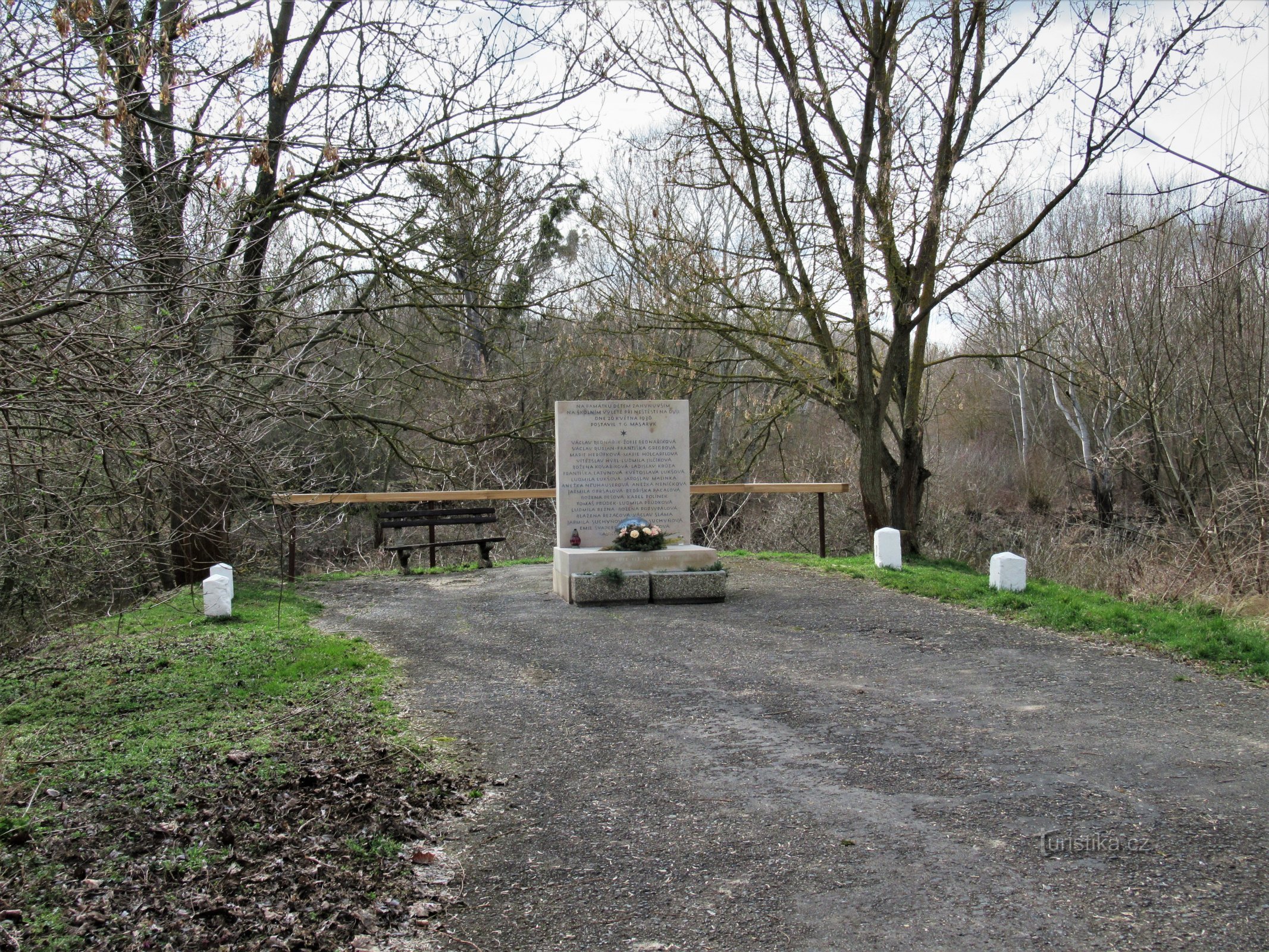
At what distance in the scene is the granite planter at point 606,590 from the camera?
1059 cm

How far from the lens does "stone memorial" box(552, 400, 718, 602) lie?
469 inches

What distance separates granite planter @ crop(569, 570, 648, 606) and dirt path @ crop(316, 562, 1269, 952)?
1.81 m

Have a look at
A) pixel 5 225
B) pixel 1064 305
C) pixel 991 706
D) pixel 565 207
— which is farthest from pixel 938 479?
pixel 5 225

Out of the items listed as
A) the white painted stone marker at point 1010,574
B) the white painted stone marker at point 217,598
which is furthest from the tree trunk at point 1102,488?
the white painted stone marker at point 217,598

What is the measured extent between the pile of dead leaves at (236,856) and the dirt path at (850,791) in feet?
1.00

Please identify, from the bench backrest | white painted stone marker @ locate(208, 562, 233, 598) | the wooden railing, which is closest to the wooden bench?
the bench backrest

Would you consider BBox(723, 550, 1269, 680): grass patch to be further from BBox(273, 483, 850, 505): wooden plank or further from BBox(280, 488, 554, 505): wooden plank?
BBox(280, 488, 554, 505): wooden plank

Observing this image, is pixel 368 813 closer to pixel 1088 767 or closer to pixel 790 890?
pixel 790 890

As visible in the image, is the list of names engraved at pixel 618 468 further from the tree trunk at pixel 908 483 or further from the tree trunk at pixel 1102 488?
the tree trunk at pixel 1102 488

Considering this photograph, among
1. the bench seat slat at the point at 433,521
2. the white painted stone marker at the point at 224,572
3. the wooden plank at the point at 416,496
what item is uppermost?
the wooden plank at the point at 416,496

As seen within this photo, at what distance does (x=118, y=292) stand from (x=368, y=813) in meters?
2.33

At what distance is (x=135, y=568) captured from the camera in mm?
7539

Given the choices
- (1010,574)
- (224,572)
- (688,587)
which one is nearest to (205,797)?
(224,572)

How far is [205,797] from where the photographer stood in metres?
4.45
